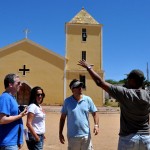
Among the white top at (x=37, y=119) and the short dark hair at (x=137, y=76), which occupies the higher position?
the short dark hair at (x=137, y=76)

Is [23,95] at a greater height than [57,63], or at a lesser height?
lesser

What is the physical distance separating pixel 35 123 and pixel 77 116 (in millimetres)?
771

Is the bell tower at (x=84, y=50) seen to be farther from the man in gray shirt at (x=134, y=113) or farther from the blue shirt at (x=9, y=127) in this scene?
the man in gray shirt at (x=134, y=113)

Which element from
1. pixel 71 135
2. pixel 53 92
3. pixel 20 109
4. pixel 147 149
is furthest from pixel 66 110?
pixel 53 92

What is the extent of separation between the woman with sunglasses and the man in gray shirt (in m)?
1.95

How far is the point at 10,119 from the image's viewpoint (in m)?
4.86

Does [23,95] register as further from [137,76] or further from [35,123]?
[137,76]

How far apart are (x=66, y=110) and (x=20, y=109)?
1.21m

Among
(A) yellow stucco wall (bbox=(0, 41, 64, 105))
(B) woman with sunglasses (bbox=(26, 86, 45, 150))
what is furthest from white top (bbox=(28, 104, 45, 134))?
(A) yellow stucco wall (bbox=(0, 41, 64, 105))

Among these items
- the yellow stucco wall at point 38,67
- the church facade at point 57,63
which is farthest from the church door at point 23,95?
the yellow stucco wall at point 38,67

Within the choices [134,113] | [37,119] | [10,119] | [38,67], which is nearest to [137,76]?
[134,113]

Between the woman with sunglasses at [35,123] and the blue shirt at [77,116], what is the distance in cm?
→ 47

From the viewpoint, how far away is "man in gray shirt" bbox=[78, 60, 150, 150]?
4.49m

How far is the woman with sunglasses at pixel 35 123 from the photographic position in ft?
20.1
